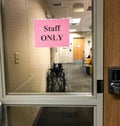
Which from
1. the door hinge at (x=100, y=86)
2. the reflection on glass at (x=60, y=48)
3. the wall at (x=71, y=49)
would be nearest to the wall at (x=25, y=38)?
the reflection on glass at (x=60, y=48)

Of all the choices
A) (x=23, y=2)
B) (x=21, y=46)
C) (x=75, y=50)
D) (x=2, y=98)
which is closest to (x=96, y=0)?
(x=75, y=50)

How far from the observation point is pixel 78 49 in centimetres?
130

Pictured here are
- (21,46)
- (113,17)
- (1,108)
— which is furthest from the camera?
(21,46)

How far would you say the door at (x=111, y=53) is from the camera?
Answer: 1.15 meters

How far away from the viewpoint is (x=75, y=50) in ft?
4.21

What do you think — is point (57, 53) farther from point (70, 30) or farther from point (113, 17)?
point (113, 17)

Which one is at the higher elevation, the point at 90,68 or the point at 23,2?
the point at 23,2

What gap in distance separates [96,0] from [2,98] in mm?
1006

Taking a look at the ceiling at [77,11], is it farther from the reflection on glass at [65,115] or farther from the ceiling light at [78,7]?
the reflection on glass at [65,115]

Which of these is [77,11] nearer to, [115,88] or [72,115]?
[115,88]

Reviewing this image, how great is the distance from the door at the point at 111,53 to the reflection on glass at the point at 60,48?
12cm

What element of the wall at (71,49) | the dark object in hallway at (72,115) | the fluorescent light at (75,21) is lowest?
the dark object in hallway at (72,115)

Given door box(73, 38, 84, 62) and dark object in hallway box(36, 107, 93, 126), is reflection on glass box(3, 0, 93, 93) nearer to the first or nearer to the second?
door box(73, 38, 84, 62)

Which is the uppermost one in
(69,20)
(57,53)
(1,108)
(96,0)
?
(96,0)
